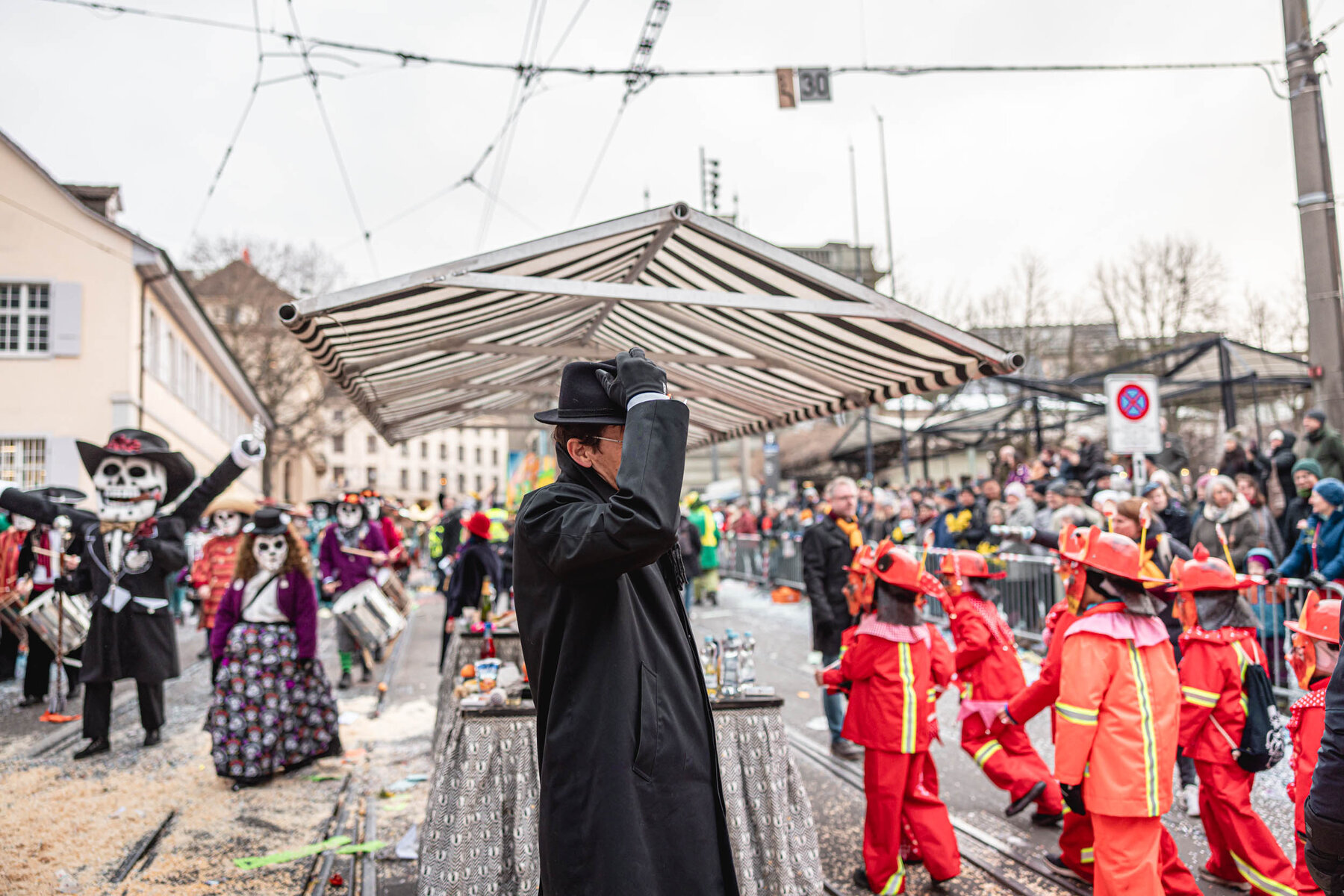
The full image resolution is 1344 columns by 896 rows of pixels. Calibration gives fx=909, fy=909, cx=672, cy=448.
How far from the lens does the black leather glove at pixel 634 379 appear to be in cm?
227

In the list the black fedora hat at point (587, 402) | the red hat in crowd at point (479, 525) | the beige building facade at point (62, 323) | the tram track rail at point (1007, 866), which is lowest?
the tram track rail at point (1007, 866)

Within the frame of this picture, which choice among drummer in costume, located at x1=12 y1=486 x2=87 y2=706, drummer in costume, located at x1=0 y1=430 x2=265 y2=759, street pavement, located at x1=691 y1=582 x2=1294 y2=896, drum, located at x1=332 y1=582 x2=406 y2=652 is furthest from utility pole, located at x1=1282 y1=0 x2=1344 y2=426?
drummer in costume, located at x1=12 y1=486 x2=87 y2=706

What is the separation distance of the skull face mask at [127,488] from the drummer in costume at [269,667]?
126 centimetres

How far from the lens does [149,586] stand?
295 inches

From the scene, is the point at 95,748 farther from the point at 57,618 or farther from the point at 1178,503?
the point at 1178,503

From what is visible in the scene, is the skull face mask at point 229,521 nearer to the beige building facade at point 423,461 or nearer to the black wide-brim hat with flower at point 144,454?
the black wide-brim hat with flower at point 144,454

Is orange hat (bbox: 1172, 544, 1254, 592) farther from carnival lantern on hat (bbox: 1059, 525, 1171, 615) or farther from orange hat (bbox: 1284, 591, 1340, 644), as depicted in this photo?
orange hat (bbox: 1284, 591, 1340, 644)

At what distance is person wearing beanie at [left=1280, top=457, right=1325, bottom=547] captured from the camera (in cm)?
824

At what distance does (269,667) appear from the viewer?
22.0 feet

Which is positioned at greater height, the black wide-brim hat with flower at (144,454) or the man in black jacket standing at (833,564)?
the black wide-brim hat with flower at (144,454)

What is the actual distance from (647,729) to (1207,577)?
3660 millimetres

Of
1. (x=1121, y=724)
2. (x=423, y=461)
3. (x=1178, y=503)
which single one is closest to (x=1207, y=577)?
(x=1121, y=724)

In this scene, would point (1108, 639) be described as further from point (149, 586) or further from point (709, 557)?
point (709, 557)

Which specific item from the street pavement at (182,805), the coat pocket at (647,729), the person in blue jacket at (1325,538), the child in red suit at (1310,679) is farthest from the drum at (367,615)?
the person in blue jacket at (1325,538)
